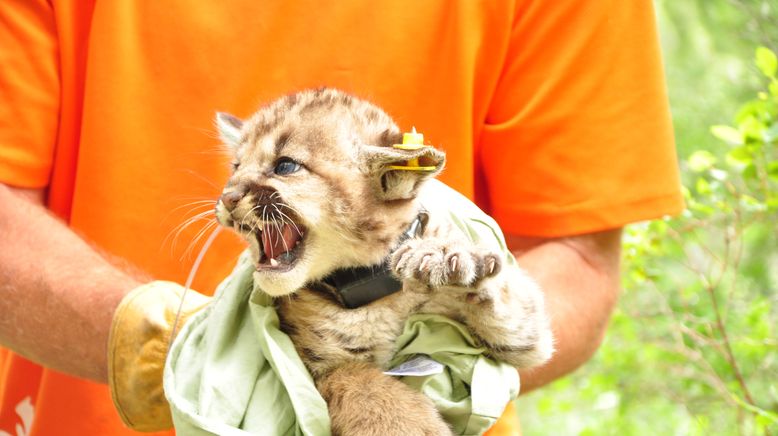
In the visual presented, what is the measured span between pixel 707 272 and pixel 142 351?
8.50 feet

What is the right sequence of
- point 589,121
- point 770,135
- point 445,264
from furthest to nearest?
point 770,135 → point 589,121 → point 445,264

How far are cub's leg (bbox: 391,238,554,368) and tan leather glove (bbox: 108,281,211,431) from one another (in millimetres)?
630

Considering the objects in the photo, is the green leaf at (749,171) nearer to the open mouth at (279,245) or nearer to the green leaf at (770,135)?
the green leaf at (770,135)

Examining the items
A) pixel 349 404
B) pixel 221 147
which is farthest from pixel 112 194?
pixel 349 404

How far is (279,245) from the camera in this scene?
185 centimetres

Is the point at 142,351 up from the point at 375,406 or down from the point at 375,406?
down

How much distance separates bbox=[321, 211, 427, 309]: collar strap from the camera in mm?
1917

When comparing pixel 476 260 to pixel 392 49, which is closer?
pixel 476 260

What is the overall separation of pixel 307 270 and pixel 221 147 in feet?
1.80

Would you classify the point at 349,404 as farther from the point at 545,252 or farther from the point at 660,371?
the point at 660,371

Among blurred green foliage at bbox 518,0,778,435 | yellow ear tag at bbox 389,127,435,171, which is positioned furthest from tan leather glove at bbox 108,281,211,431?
blurred green foliage at bbox 518,0,778,435

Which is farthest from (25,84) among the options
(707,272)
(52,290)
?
(707,272)

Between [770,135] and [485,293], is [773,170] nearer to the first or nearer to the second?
[770,135]

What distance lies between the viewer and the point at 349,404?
5.91 feet
